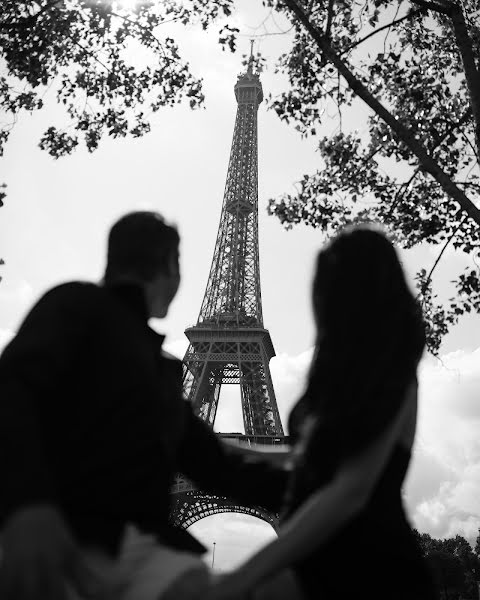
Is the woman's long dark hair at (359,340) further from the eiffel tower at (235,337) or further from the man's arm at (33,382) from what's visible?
the eiffel tower at (235,337)

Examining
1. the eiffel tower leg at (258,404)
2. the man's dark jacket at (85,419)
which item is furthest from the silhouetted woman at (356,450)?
the eiffel tower leg at (258,404)

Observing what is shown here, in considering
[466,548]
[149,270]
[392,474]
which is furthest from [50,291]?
[466,548]

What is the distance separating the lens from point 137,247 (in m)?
1.96

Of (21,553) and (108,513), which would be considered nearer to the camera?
(21,553)

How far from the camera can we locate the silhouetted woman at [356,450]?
4.76 ft

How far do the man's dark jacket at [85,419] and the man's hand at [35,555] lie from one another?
4 centimetres

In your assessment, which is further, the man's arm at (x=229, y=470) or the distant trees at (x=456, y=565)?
the distant trees at (x=456, y=565)

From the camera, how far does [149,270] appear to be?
1.96 m

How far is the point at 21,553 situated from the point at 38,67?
33.6ft

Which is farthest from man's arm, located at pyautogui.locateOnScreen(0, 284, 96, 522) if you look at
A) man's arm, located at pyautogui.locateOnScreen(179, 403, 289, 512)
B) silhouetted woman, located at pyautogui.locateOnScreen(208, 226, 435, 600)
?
man's arm, located at pyautogui.locateOnScreen(179, 403, 289, 512)

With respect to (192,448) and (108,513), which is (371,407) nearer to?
(108,513)

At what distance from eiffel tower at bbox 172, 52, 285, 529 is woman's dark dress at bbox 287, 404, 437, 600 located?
37.9m

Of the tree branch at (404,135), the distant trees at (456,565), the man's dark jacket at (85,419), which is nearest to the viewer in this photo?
the man's dark jacket at (85,419)

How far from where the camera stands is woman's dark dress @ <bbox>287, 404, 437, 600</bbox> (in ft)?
5.09
